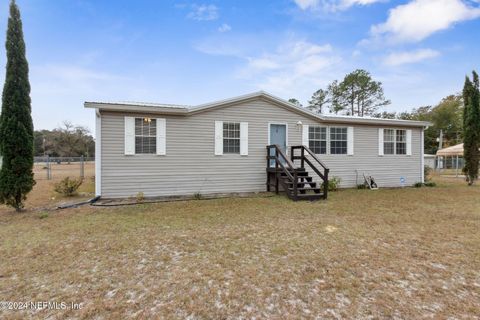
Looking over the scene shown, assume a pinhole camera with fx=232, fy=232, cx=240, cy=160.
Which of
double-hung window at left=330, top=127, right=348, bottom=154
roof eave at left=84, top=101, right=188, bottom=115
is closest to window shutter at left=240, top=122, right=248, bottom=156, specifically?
roof eave at left=84, top=101, right=188, bottom=115

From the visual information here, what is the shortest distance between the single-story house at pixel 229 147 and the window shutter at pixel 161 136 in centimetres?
3

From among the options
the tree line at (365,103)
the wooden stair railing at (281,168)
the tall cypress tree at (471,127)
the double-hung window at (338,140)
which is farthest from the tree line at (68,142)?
the tall cypress tree at (471,127)

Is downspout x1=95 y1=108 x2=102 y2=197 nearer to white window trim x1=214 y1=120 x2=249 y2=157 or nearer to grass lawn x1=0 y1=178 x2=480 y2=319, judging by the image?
grass lawn x1=0 y1=178 x2=480 y2=319

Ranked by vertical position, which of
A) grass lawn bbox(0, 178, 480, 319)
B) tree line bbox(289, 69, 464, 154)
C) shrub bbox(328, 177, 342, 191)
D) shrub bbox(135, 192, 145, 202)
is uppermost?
tree line bbox(289, 69, 464, 154)

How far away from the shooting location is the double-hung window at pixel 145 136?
7.75m

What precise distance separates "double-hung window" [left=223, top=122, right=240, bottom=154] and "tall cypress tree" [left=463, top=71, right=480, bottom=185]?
11500mm

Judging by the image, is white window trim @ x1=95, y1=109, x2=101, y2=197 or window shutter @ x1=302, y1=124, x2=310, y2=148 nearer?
white window trim @ x1=95, y1=109, x2=101, y2=197

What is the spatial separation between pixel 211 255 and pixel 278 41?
43.0 feet

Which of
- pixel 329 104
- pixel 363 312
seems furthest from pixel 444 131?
pixel 363 312

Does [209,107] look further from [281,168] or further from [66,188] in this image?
[66,188]

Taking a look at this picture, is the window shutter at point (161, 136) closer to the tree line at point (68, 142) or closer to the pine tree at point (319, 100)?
the pine tree at point (319, 100)

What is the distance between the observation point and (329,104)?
29.9 m

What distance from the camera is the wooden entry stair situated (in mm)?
7453

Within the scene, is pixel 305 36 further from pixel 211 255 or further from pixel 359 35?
pixel 211 255
